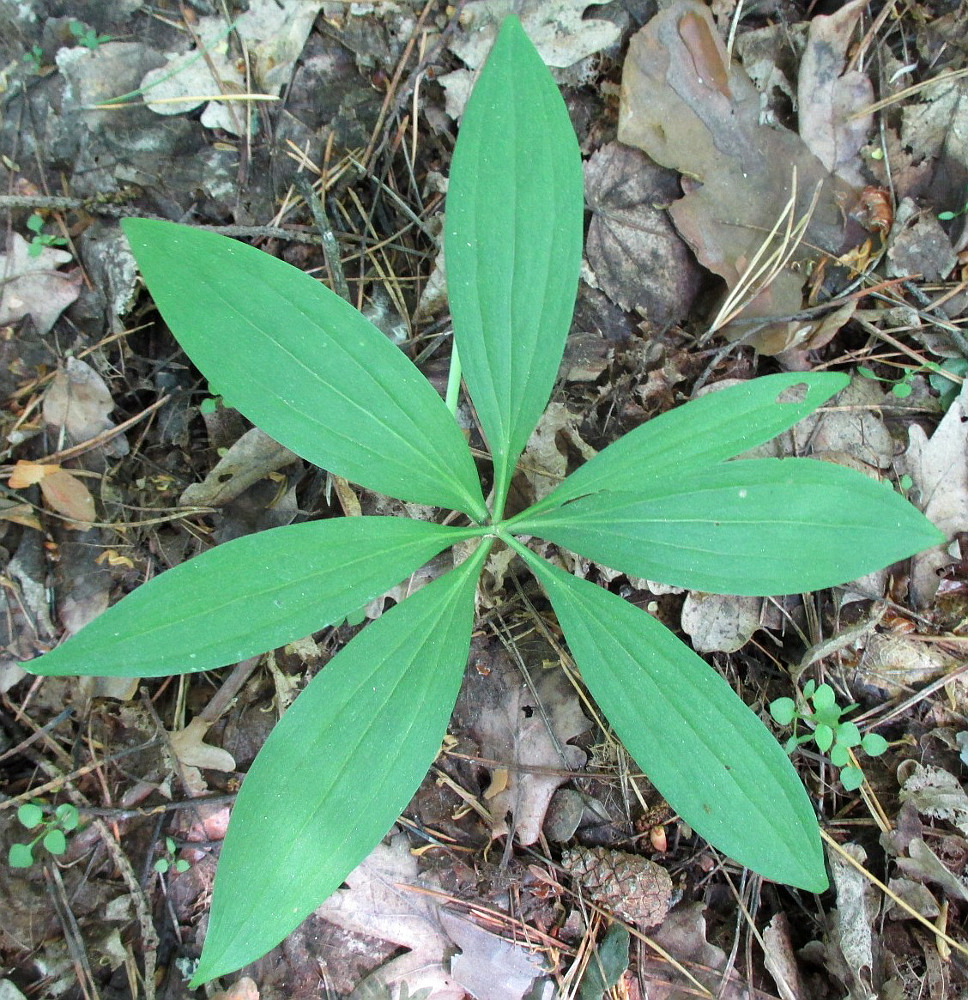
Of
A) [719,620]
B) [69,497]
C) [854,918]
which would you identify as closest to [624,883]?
[854,918]

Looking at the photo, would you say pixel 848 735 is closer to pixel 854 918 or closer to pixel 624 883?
pixel 854 918

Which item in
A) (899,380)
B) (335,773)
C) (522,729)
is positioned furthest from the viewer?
(899,380)

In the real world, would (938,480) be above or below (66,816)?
above

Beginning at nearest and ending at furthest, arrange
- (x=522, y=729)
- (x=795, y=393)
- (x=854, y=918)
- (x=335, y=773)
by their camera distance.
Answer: (x=335, y=773), (x=795, y=393), (x=854, y=918), (x=522, y=729)

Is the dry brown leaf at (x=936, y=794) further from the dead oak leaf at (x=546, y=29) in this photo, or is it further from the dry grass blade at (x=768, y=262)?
the dead oak leaf at (x=546, y=29)

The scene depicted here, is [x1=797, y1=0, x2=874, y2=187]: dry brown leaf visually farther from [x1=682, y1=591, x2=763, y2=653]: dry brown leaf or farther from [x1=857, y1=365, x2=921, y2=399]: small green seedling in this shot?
[x1=682, y1=591, x2=763, y2=653]: dry brown leaf

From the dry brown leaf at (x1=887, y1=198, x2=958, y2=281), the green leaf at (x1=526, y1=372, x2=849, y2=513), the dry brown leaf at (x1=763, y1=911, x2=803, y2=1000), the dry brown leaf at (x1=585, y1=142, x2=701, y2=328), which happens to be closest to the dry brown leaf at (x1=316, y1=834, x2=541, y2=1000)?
the dry brown leaf at (x1=763, y1=911, x2=803, y2=1000)

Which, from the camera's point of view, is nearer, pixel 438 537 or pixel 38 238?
pixel 438 537
